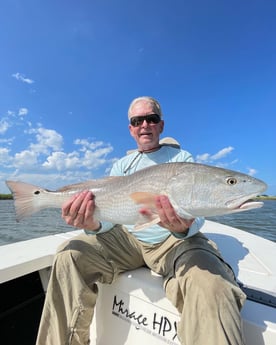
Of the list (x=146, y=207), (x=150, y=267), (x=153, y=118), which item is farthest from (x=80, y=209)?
(x=153, y=118)

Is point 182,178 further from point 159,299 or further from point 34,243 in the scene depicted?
point 34,243

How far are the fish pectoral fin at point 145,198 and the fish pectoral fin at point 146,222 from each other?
95mm

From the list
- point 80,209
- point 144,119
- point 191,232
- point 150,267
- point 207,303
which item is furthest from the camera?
point 144,119

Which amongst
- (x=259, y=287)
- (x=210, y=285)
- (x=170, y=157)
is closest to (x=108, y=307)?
(x=210, y=285)

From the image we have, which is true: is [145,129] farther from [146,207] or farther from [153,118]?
[146,207]

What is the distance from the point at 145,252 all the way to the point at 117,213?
23.8 inches

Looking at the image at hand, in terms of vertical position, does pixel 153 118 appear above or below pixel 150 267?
above

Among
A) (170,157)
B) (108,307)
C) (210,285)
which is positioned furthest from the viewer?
(170,157)

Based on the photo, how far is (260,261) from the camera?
3.13 m

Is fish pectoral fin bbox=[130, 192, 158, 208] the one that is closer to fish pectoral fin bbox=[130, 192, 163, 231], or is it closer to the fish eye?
fish pectoral fin bbox=[130, 192, 163, 231]

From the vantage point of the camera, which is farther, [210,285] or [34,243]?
[34,243]

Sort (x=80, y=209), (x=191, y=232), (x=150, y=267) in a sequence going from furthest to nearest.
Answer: (x=150, y=267) → (x=80, y=209) → (x=191, y=232)

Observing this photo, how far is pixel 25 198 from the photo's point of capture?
2.48m

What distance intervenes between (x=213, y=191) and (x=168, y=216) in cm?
38
